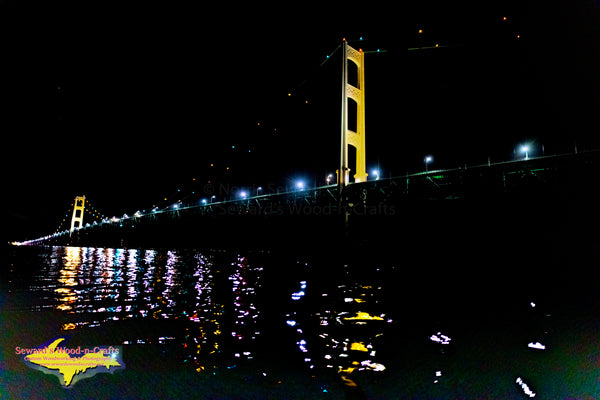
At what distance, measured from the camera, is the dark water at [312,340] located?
2232 millimetres

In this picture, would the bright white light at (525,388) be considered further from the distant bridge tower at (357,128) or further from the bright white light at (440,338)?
the distant bridge tower at (357,128)

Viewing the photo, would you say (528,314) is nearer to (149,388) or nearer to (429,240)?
(149,388)

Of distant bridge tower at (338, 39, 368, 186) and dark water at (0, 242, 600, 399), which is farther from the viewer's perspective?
distant bridge tower at (338, 39, 368, 186)

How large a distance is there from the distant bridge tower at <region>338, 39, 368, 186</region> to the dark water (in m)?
13.0

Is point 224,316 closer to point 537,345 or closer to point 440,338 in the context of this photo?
point 440,338

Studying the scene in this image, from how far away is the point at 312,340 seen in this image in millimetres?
3158

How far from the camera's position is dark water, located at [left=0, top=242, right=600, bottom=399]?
7.32ft

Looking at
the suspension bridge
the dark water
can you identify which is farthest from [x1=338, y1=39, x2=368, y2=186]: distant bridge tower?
the dark water

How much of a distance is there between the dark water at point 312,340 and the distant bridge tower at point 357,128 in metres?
13.0

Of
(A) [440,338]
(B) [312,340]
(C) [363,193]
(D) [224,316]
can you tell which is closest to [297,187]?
(C) [363,193]

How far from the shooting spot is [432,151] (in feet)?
73.5

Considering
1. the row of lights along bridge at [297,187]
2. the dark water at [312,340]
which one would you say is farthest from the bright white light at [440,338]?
the row of lights along bridge at [297,187]

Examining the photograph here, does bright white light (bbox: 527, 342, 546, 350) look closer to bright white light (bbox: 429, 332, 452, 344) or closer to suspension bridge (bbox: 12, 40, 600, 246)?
bright white light (bbox: 429, 332, 452, 344)

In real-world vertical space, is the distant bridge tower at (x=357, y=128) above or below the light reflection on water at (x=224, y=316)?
above
